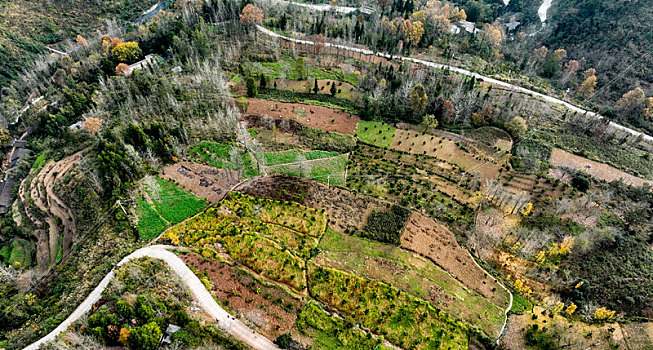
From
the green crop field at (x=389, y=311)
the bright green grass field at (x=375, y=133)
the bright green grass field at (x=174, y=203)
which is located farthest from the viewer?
the bright green grass field at (x=375, y=133)

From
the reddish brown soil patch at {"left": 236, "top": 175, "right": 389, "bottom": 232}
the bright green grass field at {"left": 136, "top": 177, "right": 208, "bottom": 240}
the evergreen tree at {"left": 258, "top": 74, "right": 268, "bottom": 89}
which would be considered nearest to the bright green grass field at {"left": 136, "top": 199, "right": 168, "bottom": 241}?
the bright green grass field at {"left": 136, "top": 177, "right": 208, "bottom": 240}

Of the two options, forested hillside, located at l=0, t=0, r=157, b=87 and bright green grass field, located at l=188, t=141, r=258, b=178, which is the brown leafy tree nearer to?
bright green grass field, located at l=188, t=141, r=258, b=178

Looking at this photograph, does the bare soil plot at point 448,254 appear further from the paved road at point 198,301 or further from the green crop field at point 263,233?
the paved road at point 198,301

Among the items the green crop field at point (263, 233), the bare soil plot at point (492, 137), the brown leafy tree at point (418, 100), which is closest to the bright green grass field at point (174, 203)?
the green crop field at point (263, 233)

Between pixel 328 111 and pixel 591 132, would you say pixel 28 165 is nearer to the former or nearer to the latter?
pixel 328 111

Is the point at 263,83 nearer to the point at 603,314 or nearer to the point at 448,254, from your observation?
the point at 448,254
